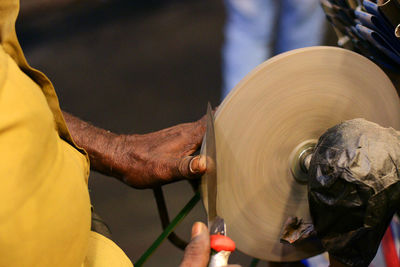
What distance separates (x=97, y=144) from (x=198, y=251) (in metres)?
0.56

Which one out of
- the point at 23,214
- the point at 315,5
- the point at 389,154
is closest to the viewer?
the point at 23,214

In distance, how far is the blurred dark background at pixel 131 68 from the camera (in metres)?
1.99

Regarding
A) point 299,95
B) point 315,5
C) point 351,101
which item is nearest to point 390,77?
point 351,101

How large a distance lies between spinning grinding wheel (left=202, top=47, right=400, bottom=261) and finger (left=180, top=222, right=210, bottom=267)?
0.21m

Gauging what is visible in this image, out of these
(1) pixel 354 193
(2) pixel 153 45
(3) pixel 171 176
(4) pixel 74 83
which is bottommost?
(4) pixel 74 83

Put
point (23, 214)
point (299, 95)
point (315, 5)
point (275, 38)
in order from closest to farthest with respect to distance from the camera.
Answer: point (23, 214)
point (299, 95)
point (315, 5)
point (275, 38)

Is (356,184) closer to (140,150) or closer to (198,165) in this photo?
(198,165)

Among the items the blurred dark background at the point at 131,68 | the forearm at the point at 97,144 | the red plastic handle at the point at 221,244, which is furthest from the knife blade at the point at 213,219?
the blurred dark background at the point at 131,68

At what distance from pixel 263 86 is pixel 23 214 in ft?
1.67

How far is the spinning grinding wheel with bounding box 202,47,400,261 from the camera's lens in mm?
859

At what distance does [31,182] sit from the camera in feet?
1.69

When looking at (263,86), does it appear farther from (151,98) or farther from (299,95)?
(151,98)

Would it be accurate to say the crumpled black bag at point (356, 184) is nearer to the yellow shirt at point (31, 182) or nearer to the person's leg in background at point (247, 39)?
the yellow shirt at point (31, 182)

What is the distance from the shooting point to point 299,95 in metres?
0.89
